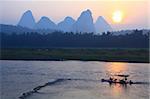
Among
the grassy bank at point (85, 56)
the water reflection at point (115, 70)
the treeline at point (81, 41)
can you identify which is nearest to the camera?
the water reflection at point (115, 70)

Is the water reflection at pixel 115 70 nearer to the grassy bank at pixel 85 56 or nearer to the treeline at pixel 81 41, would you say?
the grassy bank at pixel 85 56

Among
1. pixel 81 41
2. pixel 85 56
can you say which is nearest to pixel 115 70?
pixel 85 56

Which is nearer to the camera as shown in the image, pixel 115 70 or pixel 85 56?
pixel 115 70

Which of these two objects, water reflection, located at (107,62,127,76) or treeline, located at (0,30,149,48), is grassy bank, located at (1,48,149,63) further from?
treeline, located at (0,30,149,48)

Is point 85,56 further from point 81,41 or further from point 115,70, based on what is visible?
point 81,41

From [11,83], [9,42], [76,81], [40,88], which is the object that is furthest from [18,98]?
[9,42]

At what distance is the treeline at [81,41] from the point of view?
81.2 meters

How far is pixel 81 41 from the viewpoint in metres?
87.6

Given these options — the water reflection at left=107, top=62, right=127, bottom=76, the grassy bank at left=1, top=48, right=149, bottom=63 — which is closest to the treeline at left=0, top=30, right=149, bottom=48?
the grassy bank at left=1, top=48, right=149, bottom=63

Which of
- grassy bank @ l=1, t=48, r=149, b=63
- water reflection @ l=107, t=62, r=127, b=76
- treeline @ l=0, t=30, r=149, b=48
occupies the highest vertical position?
treeline @ l=0, t=30, r=149, b=48

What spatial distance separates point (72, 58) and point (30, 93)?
37.3 meters

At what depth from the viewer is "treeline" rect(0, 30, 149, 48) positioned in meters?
81.2

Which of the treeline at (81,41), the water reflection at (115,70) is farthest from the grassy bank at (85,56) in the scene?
the treeline at (81,41)

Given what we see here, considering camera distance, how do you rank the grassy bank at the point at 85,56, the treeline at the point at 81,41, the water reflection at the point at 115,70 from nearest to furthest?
the water reflection at the point at 115,70, the grassy bank at the point at 85,56, the treeline at the point at 81,41
